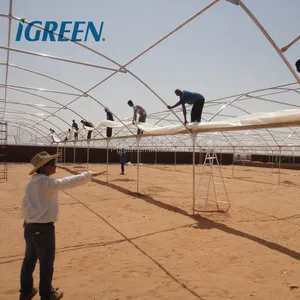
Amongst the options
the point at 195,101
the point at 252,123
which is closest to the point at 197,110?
the point at 195,101

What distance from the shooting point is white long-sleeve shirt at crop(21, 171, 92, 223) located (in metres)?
2.65

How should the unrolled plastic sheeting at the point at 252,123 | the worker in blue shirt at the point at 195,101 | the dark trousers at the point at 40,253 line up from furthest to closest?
the worker in blue shirt at the point at 195,101 → the unrolled plastic sheeting at the point at 252,123 → the dark trousers at the point at 40,253

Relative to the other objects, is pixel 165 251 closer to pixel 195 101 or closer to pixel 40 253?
pixel 40 253

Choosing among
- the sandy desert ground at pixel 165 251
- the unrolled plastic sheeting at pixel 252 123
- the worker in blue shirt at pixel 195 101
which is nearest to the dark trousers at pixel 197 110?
the worker in blue shirt at pixel 195 101

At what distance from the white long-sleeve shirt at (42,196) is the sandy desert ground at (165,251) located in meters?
1.09

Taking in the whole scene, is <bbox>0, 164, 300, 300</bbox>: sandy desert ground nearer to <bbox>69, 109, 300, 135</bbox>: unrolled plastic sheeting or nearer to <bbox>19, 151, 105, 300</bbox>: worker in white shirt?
<bbox>19, 151, 105, 300</bbox>: worker in white shirt

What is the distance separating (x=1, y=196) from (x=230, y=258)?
24.3 feet

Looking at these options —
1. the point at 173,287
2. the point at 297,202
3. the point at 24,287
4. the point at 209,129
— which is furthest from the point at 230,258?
the point at 297,202

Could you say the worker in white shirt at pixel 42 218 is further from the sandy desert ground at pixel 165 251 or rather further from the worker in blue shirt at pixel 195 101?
the worker in blue shirt at pixel 195 101

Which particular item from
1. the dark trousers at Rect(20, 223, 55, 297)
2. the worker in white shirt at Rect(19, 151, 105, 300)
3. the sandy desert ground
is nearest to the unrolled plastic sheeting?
the sandy desert ground

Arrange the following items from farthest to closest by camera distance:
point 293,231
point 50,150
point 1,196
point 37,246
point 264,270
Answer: point 50,150
point 1,196
point 293,231
point 264,270
point 37,246

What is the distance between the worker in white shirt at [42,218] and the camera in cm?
264

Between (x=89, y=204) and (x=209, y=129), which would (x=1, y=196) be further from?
(x=209, y=129)

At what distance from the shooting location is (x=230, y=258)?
171 inches
